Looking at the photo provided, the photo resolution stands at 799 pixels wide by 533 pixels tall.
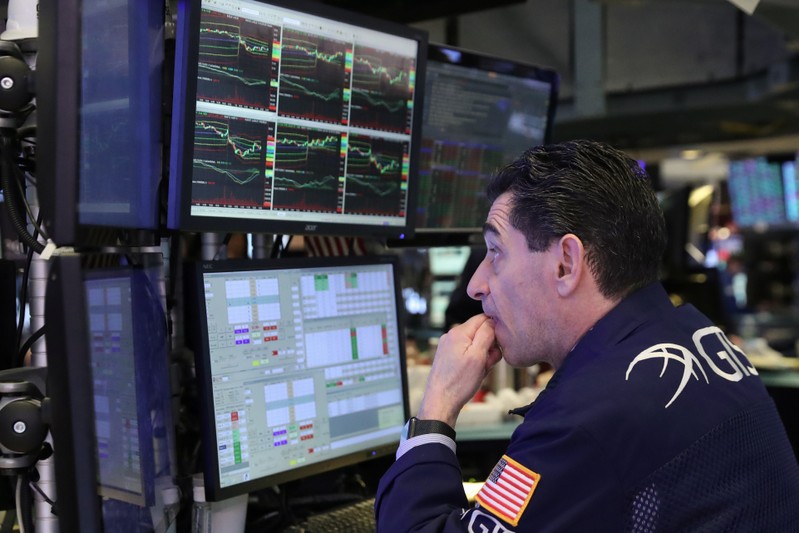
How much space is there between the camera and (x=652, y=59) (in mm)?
7312

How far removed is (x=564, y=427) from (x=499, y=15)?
599 centimetres

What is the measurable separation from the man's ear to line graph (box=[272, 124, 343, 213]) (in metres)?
0.56

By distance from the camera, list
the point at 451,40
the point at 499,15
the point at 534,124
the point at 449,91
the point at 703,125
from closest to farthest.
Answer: the point at 449,91, the point at 534,124, the point at 451,40, the point at 499,15, the point at 703,125

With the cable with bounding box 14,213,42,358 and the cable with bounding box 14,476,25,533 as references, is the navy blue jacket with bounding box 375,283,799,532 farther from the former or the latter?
the cable with bounding box 14,213,42,358

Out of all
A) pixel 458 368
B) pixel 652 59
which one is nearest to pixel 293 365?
pixel 458 368

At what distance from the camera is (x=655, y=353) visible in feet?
3.86

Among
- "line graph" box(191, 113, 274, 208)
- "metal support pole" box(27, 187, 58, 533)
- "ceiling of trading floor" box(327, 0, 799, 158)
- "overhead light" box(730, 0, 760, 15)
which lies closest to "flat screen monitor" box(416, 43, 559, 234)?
"overhead light" box(730, 0, 760, 15)

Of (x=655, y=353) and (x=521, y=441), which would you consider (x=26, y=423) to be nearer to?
(x=521, y=441)

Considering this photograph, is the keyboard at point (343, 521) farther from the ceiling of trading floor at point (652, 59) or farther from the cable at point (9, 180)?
the ceiling of trading floor at point (652, 59)

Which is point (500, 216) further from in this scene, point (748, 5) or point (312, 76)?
point (748, 5)

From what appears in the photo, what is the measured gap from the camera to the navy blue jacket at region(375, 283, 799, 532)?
107cm

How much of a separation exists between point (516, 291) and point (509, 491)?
1.18 ft

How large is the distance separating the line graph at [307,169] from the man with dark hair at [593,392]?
0.40 meters

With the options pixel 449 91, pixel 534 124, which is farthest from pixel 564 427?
pixel 534 124
